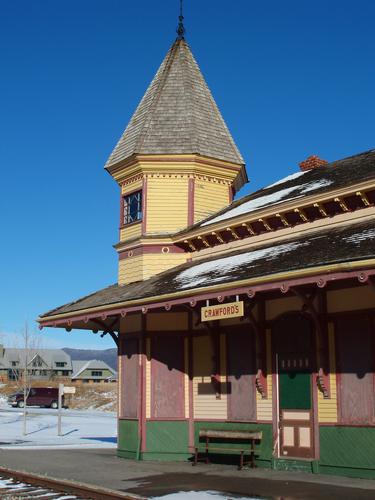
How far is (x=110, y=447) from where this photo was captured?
64.2 feet

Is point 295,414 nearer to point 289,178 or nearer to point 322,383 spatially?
point 322,383

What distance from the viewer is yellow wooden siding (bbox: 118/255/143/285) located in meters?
18.4

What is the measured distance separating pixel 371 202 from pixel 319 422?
14.3 ft

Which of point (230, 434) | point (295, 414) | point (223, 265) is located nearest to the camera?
point (295, 414)

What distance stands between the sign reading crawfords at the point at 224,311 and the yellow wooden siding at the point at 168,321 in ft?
11.1

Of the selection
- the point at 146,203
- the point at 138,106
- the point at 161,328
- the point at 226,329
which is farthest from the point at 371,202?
the point at 138,106

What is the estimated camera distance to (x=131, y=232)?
19219 mm

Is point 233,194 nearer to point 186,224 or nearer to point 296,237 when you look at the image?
point 186,224

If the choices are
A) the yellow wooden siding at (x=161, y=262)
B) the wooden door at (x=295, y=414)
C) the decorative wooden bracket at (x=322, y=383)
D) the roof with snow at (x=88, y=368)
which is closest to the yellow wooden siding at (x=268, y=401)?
the wooden door at (x=295, y=414)

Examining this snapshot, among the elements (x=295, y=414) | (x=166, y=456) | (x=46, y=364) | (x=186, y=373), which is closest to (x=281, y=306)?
(x=295, y=414)

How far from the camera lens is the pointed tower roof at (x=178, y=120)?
756 inches

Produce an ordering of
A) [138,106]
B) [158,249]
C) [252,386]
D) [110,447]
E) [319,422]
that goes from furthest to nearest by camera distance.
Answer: [138,106] < [110,447] < [158,249] < [252,386] < [319,422]

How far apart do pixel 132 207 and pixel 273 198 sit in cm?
450

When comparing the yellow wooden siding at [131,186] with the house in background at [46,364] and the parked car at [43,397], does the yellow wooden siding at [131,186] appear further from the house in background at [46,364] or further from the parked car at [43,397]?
the house in background at [46,364]
